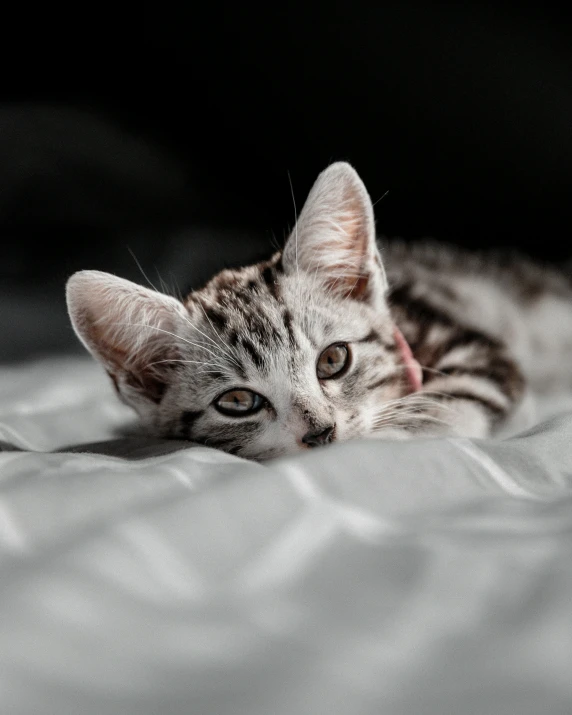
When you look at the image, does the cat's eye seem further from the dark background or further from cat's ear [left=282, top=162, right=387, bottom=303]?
the dark background

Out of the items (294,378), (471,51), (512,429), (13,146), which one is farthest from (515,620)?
(13,146)

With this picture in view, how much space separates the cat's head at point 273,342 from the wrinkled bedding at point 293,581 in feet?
0.57

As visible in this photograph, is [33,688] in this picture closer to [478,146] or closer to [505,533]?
[505,533]

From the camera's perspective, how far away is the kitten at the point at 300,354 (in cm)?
103

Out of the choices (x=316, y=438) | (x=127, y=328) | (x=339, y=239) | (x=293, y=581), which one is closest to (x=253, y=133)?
(x=339, y=239)

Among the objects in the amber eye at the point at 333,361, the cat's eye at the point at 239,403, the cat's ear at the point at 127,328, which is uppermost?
the cat's ear at the point at 127,328

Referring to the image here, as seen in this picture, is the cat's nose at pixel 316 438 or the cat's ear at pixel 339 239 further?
the cat's ear at pixel 339 239

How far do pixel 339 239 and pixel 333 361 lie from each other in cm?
20

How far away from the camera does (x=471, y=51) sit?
1.52 metres

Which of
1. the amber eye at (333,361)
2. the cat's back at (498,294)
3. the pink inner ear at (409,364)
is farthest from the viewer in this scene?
the cat's back at (498,294)

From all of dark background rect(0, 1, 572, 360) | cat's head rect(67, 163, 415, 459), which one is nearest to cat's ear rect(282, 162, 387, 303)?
cat's head rect(67, 163, 415, 459)

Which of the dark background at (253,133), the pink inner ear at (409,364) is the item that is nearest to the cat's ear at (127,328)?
the pink inner ear at (409,364)

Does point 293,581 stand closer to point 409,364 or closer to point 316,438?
point 316,438

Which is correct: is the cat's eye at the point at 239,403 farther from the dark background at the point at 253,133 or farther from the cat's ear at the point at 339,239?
the dark background at the point at 253,133
